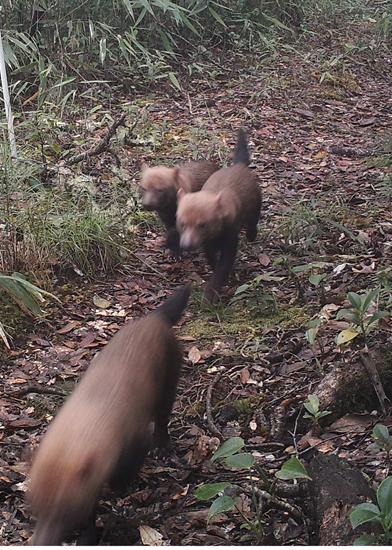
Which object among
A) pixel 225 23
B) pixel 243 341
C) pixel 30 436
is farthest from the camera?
pixel 225 23

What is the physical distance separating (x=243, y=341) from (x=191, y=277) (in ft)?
3.65

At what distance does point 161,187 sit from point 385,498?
3.58 m

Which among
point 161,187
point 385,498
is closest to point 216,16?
point 161,187

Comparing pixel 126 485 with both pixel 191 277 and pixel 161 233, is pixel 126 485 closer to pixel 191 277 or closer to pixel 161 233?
pixel 191 277

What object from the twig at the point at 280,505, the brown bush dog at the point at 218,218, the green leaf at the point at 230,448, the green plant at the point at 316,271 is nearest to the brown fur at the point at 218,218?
the brown bush dog at the point at 218,218

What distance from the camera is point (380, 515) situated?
2.01m

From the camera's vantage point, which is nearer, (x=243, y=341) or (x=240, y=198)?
(x=243, y=341)

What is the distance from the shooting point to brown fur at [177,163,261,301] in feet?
15.3

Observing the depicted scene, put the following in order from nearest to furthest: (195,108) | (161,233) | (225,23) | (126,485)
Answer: (126,485) → (161,233) → (195,108) → (225,23)

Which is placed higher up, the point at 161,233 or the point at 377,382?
the point at 377,382

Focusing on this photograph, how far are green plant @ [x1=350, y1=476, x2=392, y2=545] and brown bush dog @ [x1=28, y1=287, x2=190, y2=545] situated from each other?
2.65 ft

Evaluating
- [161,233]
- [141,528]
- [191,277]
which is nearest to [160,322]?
[141,528]

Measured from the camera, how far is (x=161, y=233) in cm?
563

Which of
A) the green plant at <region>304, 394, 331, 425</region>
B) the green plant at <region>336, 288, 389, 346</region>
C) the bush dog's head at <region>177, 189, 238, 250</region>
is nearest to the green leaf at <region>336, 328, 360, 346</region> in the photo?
the green plant at <region>336, 288, 389, 346</region>
